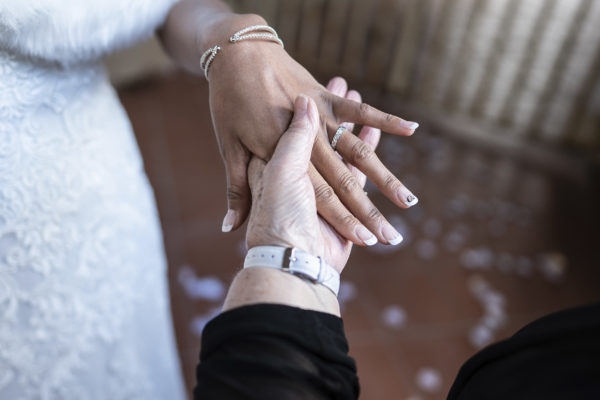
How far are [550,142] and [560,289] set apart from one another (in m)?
0.89

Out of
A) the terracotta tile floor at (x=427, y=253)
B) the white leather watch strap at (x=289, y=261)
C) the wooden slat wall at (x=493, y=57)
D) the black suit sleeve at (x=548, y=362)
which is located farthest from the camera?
the wooden slat wall at (x=493, y=57)

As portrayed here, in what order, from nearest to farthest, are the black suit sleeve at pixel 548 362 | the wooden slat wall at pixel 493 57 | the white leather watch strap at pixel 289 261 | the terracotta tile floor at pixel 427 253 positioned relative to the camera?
the black suit sleeve at pixel 548 362 < the white leather watch strap at pixel 289 261 < the terracotta tile floor at pixel 427 253 < the wooden slat wall at pixel 493 57

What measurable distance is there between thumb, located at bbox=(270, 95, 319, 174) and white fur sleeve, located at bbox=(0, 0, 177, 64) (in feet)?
0.99

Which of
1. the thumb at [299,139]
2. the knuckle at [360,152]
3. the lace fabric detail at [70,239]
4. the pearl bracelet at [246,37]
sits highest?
the pearl bracelet at [246,37]

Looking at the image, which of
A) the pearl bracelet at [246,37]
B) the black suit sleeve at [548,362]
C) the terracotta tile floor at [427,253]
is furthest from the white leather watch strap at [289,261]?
the terracotta tile floor at [427,253]

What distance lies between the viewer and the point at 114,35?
73cm

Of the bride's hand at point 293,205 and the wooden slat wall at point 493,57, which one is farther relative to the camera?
the wooden slat wall at point 493,57

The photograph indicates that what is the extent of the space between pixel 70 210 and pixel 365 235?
50 cm

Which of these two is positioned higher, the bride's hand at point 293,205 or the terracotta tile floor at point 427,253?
the bride's hand at point 293,205

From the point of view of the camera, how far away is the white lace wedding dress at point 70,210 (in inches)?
25.6

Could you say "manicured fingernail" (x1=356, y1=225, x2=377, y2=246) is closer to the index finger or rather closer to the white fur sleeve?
the index finger

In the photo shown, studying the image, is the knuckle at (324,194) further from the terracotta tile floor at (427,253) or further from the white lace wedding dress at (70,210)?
the terracotta tile floor at (427,253)

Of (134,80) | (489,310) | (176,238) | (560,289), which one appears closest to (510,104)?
(560,289)

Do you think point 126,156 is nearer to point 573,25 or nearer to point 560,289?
point 560,289
